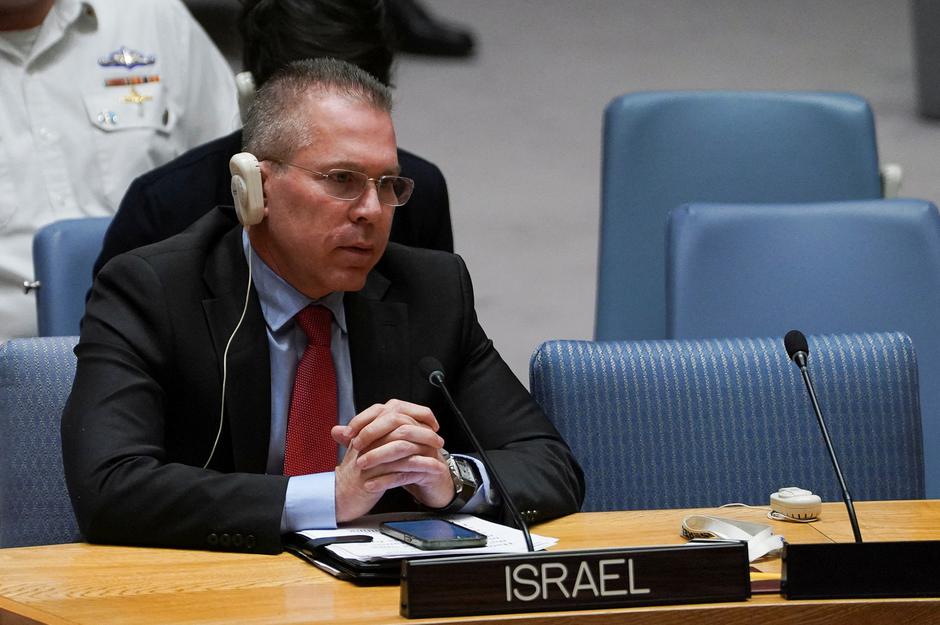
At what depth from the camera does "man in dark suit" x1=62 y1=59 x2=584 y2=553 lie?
193 cm

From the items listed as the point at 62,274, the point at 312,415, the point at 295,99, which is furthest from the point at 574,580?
the point at 62,274

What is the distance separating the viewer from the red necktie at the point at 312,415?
218 centimetres

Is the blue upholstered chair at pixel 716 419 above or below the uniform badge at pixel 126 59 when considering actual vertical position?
below

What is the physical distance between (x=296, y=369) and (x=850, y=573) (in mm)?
927

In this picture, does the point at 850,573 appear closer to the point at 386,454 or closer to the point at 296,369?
the point at 386,454

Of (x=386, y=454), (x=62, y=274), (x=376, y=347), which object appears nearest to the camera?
(x=386, y=454)

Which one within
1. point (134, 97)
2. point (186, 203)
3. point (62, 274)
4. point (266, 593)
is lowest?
point (266, 593)

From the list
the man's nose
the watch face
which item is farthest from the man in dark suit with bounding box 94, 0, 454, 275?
the watch face

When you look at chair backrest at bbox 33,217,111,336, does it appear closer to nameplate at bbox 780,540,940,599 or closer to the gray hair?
the gray hair

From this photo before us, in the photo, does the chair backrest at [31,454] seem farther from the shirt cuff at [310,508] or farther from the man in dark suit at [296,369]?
the shirt cuff at [310,508]

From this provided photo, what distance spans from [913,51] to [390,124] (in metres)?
1.99

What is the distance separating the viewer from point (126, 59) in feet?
11.0

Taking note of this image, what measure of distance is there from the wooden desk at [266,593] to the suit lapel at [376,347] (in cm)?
39

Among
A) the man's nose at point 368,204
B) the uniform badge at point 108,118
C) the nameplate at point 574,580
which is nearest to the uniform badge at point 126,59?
the uniform badge at point 108,118
